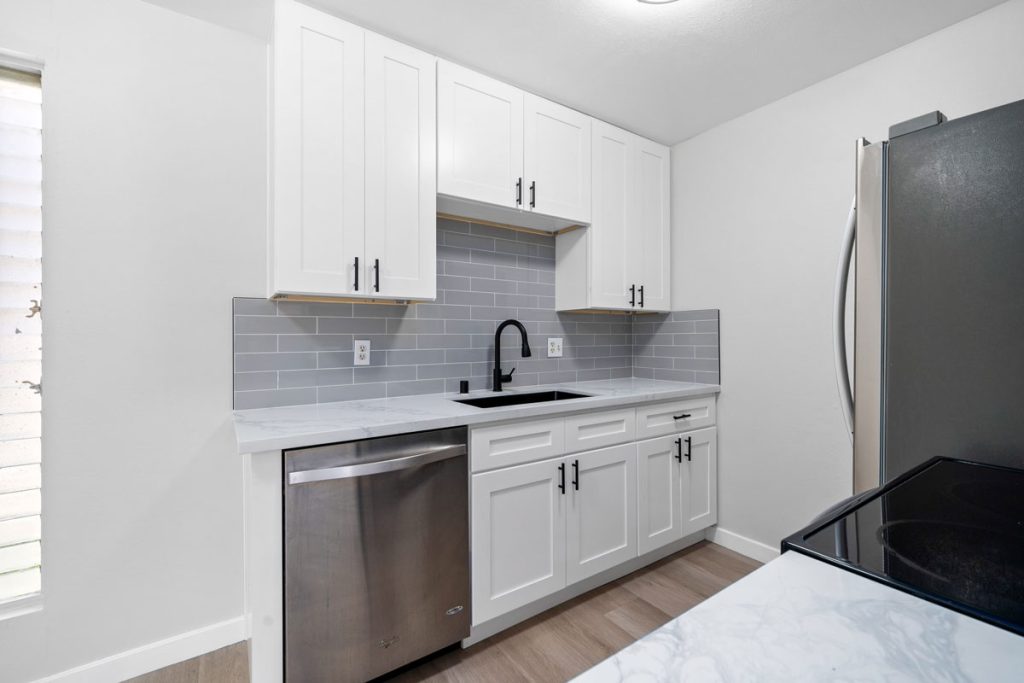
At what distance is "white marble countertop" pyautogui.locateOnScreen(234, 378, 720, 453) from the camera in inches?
55.6

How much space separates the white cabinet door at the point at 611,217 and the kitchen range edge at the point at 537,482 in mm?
562

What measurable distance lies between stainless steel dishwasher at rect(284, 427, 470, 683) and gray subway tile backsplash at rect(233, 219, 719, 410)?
2.08ft

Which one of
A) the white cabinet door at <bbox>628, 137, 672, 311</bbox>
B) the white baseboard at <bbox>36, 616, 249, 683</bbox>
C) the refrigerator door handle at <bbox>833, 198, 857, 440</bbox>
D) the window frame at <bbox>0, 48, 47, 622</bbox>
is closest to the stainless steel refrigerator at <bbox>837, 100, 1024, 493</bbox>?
the refrigerator door handle at <bbox>833, 198, 857, 440</bbox>

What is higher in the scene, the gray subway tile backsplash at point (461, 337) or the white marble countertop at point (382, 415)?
the gray subway tile backsplash at point (461, 337)

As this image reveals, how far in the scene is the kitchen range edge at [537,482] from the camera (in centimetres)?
137

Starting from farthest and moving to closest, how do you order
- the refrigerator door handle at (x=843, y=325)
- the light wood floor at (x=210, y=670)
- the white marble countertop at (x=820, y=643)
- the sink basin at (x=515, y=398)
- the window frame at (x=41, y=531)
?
the sink basin at (x=515, y=398)
the light wood floor at (x=210, y=670)
the window frame at (x=41, y=531)
the refrigerator door handle at (x=843, y=325)
the white marble countertop at (x=820, y=643)

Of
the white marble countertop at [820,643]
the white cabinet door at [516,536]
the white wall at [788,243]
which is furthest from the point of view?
the white wall at [788,243]

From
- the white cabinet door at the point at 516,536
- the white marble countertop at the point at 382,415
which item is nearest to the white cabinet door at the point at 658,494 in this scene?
the white marble countertop at the point at 382,415

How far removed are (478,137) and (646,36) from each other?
0.80m

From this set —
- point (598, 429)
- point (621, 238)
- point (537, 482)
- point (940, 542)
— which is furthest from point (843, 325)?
point (621, 238)

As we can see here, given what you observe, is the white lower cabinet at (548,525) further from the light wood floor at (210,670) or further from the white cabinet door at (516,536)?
the light wood floor at (210,670)

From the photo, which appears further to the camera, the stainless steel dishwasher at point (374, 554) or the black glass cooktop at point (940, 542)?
the stainless steel dishwasher at point (374, 554)

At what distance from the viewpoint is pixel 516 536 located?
6.11 feet

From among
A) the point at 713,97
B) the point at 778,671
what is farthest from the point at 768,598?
the point at 713,97
